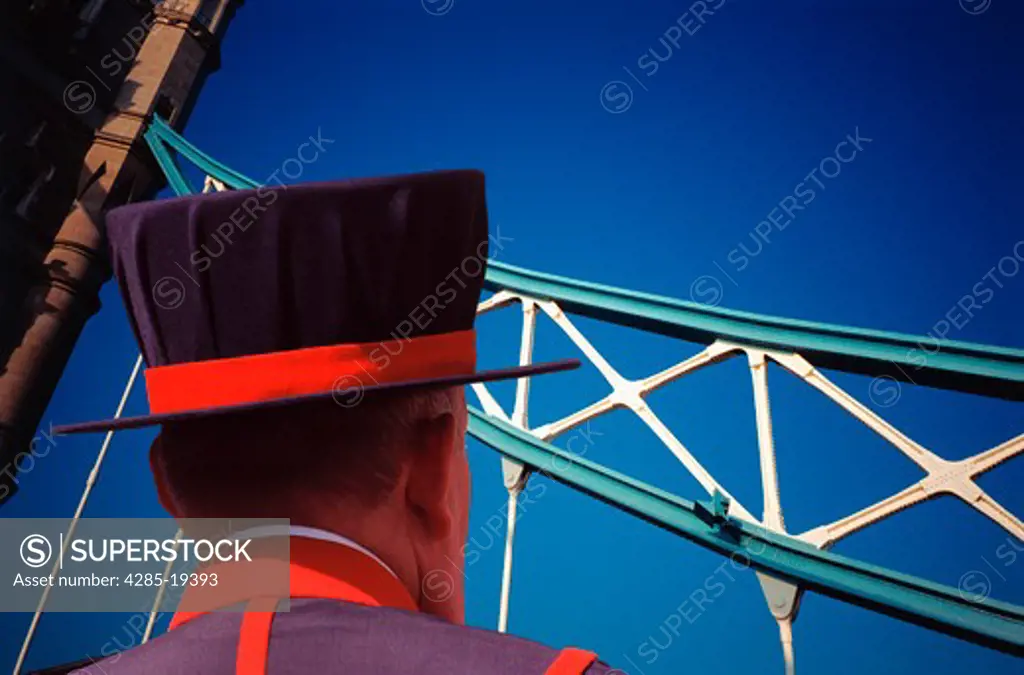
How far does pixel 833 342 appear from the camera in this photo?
4406mm

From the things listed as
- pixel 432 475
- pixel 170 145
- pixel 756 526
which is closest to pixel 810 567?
pixel 756 526

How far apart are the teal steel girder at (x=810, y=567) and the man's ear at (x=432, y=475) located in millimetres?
3261

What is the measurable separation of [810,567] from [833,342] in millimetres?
1430

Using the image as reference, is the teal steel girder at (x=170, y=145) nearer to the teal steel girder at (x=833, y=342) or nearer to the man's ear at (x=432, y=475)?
the teal steel girder at (x=833, y=342)

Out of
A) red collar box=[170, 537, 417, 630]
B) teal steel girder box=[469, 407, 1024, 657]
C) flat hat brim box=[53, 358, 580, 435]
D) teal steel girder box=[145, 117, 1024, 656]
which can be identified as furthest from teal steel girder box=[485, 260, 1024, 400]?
red collar box=[170, 537, 417, 630]

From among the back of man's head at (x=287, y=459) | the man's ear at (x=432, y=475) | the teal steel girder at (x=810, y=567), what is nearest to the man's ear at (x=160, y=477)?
the back of man's head at (x=287, y=459)

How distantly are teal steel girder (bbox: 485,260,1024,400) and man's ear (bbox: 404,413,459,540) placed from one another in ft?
12.7

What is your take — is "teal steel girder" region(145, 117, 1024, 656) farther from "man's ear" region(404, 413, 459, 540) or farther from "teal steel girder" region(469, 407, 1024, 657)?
"man's ear" region(404, 413, 459, 540)

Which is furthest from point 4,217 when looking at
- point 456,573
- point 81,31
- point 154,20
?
point 456,573

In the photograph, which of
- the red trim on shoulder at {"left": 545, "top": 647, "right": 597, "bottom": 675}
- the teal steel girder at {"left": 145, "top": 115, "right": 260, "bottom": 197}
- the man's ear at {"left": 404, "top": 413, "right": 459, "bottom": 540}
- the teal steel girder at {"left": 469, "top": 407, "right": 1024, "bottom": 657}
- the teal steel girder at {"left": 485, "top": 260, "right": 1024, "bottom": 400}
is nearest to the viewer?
the red trim on shoulder at {"left": 545, "top": 647, "right": 597, "bottom": 675}

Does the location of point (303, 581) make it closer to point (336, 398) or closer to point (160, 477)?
point (336, 398)

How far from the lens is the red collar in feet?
3.06

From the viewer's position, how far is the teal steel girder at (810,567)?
3359 mm

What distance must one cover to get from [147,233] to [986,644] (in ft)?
13.1
